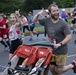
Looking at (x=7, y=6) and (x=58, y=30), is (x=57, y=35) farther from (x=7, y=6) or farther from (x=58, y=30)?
(x=7, y=6)

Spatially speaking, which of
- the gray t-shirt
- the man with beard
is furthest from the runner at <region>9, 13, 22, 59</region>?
the gray t-shirt

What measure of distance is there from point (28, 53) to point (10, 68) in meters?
0.45

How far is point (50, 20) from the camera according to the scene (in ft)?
20.0

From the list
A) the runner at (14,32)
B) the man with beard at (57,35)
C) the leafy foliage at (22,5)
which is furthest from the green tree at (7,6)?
the man with beard at (57,35)

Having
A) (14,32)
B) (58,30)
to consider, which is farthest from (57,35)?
Answer: (14,32)

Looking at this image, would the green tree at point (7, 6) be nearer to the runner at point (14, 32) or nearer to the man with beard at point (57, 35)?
the runner at point (14, 32)

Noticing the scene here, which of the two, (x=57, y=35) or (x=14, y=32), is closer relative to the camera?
(x=57, y=35)

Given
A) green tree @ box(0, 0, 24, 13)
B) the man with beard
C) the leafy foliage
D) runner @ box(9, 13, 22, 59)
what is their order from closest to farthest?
1. the man with beard
2. runner @ box(9, 13, 22, 59)
3. green tree @ box(0, 0, 24, 13)
4. the leafy foliage

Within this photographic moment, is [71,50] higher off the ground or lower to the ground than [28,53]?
lower

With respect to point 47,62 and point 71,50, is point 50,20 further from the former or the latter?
point 71,50

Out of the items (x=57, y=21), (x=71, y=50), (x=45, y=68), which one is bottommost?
(x=71, y=50)

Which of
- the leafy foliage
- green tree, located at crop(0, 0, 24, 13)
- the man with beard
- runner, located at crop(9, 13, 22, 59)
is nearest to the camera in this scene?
the man with beard

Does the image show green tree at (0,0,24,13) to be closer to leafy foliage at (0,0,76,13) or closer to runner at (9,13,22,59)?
leafy foliage at (0,0,76,13)

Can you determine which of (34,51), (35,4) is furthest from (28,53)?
(35,4)
